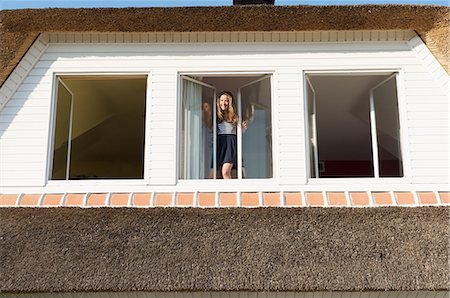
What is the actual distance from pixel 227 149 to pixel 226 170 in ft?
0.67

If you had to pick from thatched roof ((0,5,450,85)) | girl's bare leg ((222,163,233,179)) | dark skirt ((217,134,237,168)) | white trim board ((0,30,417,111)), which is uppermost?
thatched roof ((0,5,450,85))

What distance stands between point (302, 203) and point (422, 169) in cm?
112

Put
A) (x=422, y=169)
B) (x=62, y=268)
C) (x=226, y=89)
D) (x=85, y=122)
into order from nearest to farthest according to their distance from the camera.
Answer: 1. (x=62, y=268)
2. (x=422, y=169)
3. (x=226, y=89)
4. (x=85, y=122)

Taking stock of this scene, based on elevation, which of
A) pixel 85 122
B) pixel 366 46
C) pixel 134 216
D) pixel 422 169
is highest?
pixel 366 46

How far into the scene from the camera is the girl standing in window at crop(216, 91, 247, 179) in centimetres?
480

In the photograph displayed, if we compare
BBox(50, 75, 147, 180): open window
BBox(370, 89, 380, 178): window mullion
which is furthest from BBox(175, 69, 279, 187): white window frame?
BBox(370, 89, 380, 178): window mullion

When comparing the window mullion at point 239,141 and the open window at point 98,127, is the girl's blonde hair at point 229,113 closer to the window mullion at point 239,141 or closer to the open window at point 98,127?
the window mullion at point 239,141

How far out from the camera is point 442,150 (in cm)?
452

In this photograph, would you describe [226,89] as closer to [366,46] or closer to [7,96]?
[366,46]

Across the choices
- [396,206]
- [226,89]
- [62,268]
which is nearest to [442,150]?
[396,206]

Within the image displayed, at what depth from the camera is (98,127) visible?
6402 mm

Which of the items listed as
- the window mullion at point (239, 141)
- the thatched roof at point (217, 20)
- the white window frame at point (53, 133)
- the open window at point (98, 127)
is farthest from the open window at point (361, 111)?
the open window at point (98, 127)

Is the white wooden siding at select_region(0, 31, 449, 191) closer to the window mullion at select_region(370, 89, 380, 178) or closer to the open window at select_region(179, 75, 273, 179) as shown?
the open window at select_region(179, 75, 273, 179)

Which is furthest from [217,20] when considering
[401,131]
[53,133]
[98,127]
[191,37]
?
[98,127]
